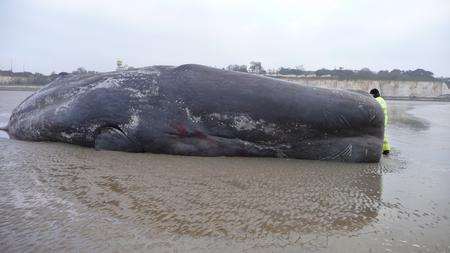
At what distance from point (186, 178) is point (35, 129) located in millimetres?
2927

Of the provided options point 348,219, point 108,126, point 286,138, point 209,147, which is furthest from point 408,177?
point 108,126

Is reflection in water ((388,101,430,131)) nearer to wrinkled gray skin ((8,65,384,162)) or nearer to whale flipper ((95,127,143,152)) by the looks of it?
wrinkled gray skin ((8,65,384,162))

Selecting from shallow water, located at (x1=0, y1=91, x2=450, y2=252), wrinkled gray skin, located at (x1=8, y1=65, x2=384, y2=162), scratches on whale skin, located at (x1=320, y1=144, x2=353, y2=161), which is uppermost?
wrinkled gray skin, located at (x1=8, y1=65, x2=384, y2=162)

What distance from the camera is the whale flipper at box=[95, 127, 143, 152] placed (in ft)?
17.1

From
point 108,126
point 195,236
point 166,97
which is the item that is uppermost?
point 166,97

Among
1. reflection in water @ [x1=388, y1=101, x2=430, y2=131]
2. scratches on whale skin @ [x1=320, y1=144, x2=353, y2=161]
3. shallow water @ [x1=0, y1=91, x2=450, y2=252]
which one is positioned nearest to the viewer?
shallow water @ [x1=0, y1=91, x2=450, y2=252]

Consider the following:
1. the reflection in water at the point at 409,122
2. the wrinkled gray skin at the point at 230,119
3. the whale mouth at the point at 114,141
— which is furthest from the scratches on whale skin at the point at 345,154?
the reflection in water at the point at 409,122

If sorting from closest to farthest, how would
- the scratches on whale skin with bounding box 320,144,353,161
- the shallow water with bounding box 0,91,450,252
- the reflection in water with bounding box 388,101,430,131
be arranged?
the shallow water with bounding box 0,91,450,252 → the scratches on whale skin with bounding box 320,144,353,161 → the reflection in water with bounding box 388,101,430,131

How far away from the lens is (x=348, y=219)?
118 inches

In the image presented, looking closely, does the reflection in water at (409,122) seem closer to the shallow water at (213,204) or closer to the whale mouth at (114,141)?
the shallow water at (213,204)

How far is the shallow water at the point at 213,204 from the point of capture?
100.0 inches

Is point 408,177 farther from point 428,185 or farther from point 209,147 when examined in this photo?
point 209,147

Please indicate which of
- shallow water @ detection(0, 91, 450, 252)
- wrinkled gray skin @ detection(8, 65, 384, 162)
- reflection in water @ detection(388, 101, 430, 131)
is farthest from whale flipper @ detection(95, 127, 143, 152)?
reflection in water @ detection(388, 101, 430, 131)

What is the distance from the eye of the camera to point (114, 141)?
208 inches
